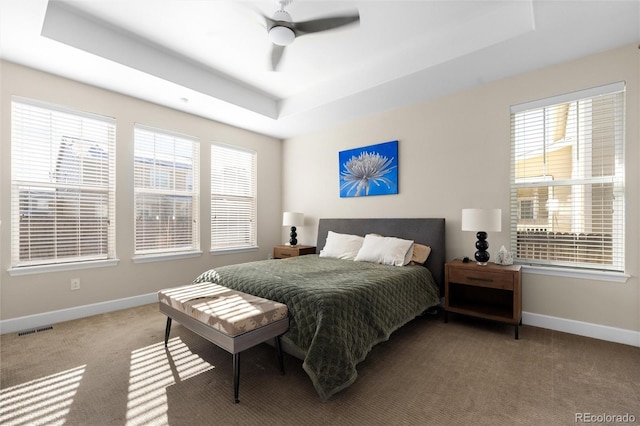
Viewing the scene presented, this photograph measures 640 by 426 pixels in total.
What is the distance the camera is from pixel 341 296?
6.90 feet

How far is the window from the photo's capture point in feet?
8.87

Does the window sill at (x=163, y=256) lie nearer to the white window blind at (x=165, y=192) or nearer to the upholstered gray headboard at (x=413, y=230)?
the white window blind at (x=165, y=192)

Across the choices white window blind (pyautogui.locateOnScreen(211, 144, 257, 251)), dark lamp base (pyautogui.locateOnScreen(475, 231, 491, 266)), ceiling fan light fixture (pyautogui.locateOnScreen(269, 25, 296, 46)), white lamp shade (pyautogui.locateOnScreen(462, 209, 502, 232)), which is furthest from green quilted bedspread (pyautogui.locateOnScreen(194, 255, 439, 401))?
ceiling fan light fixture (pyautogui.locateOnScreen(269, 25, 296, 46))

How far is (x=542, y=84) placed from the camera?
3033 millimetres

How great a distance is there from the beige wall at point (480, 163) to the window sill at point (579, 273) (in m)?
0.04

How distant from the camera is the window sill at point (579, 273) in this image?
263cm

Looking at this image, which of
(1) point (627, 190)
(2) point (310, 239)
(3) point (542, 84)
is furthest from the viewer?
(2) point (310, 239)

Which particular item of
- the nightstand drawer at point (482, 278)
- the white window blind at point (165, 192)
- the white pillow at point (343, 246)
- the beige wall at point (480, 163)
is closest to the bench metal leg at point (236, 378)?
the white pillow at point (343, 246)

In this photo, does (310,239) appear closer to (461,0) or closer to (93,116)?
(93,116)

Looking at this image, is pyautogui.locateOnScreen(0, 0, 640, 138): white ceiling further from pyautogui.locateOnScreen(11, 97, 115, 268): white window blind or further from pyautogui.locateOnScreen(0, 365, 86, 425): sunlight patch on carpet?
pyautogui.locateOnScreen(0, 365, 86, 425): sunlight patch on carpet

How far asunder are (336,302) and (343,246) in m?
1.97

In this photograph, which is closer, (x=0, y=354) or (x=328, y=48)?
(x=0, y=354)

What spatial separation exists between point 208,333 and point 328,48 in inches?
116

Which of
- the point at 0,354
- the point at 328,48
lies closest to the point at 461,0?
the point at 328,48
